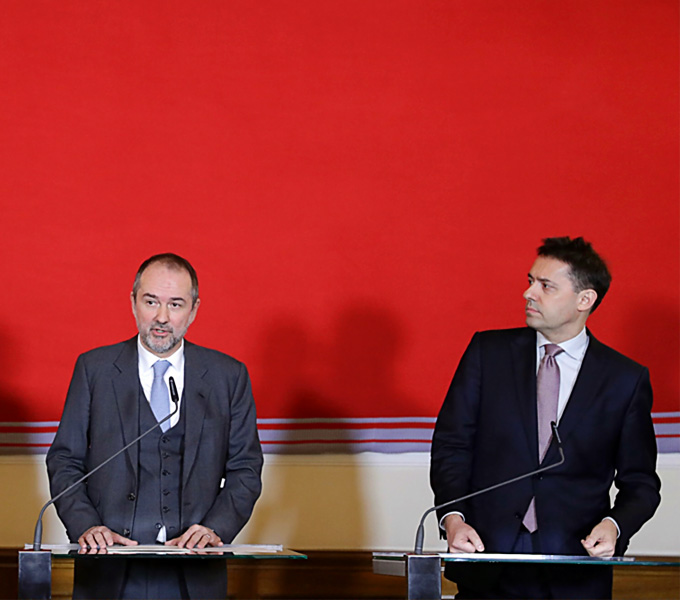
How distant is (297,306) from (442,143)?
829 millimetres

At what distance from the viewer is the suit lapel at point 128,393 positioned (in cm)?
304

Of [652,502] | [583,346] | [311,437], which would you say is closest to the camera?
[652,502]

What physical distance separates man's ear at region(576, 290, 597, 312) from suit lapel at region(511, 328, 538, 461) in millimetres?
148

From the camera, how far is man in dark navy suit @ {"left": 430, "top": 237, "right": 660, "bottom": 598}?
9.84 feet

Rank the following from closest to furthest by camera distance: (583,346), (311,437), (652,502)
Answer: (652,502) → (583,346) → (311,437)

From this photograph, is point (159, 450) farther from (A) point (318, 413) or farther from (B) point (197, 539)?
(A) point (318, 413)

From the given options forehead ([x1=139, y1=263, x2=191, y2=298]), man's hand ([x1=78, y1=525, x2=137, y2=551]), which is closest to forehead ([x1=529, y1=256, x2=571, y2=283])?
forehead ([x1=139, y1=263, x2=191, y2=298])

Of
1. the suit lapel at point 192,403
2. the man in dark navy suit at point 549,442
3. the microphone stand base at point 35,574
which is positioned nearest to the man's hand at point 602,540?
the man in dark navy suit at point 549,442

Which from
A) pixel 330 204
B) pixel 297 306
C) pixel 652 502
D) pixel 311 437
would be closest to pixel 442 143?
pixel 330 204

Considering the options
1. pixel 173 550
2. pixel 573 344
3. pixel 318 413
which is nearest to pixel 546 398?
pixel 573 344

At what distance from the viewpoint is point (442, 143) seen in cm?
440

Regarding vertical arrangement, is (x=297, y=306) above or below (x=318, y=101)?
below

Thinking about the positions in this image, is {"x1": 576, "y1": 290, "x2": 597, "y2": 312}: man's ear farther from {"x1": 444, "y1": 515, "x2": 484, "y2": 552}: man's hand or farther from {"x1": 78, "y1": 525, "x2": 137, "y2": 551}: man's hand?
{"x1": 78, "y1": 525, "x2": 137, "y2": 551}: man's hand

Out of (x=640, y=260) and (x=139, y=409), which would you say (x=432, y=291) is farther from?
(x=139, y=409)
